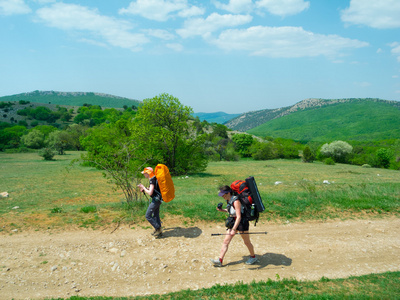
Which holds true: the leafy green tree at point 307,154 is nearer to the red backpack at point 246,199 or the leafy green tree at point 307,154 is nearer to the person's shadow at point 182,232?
the person's shadow at point 182,232

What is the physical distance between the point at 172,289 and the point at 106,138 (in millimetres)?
29837

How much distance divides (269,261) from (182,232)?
10.2 ft

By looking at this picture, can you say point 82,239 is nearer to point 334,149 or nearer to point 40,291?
→ point 40,291

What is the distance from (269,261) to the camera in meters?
7.23

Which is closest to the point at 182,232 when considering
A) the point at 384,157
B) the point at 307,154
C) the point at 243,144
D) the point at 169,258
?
the point at 169,258

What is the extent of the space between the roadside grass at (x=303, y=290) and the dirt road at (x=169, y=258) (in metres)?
0.45

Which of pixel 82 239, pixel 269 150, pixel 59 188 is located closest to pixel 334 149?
pixel 269 150

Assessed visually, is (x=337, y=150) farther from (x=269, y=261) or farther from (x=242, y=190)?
(x=242, y=190)

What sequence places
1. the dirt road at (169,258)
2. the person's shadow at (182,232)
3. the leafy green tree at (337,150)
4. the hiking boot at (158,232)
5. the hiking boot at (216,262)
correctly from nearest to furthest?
1. the dirt road at (169,258)
2. the hiking boot at (216,262)
3. the hiking boot at (158,232)
4. the person's shadow at (182,232)
5. the leafy green tree at (337,150)

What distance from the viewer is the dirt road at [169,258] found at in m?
6.29

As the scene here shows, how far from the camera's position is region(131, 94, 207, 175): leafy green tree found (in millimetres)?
28797

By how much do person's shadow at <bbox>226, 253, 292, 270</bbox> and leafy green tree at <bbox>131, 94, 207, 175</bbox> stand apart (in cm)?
2171

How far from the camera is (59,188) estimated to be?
22.2 meters

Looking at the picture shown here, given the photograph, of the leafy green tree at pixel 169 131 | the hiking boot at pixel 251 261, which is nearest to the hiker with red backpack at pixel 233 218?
the hiking boot at pixel 251 261
